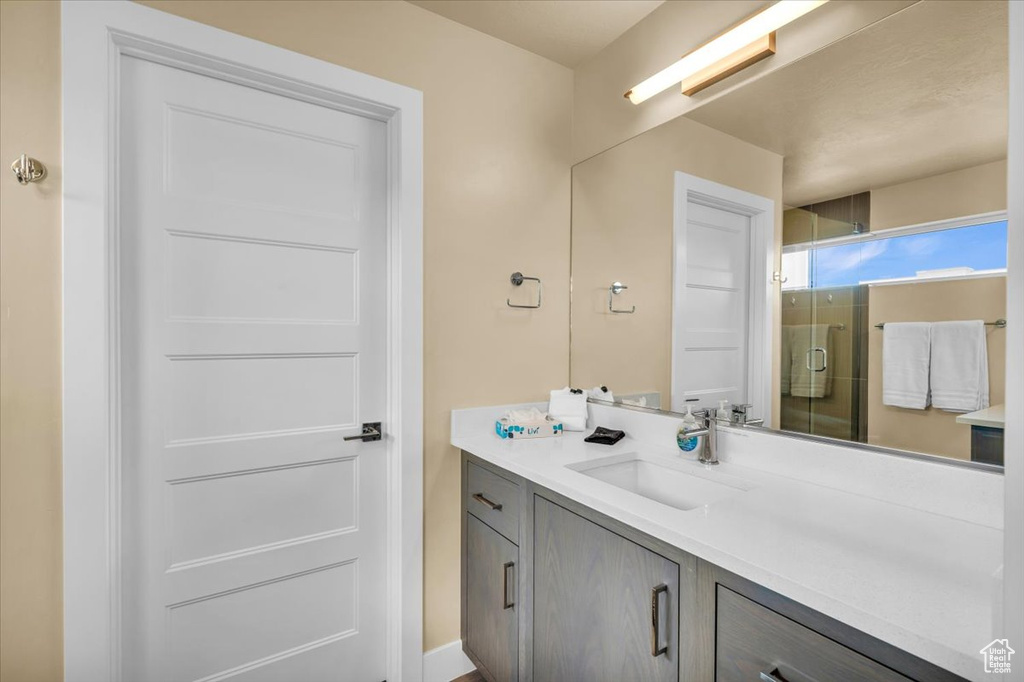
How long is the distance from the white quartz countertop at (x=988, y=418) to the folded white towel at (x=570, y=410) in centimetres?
119

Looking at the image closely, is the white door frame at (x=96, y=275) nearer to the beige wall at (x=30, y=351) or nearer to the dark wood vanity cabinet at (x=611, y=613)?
the beige wall at (x=30, y=351)

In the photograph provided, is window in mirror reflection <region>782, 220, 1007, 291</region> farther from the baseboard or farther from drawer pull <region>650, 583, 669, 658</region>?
the baseboard

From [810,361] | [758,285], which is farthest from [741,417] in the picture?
[758,285]

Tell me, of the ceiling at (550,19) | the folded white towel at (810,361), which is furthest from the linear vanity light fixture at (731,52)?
the folded white towel at (810,361)

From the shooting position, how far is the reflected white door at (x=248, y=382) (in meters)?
1.42

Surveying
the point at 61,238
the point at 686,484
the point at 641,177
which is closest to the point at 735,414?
the point at 686,484

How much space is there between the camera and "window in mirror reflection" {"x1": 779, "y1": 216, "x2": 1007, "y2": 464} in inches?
39.2

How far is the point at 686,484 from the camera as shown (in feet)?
4.73

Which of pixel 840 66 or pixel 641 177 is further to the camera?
pixel 641 177

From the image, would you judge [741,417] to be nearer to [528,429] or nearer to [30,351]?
[528,429]

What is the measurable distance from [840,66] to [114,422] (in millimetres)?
2213

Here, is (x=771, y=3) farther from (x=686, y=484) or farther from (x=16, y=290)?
(x=16, y=290)

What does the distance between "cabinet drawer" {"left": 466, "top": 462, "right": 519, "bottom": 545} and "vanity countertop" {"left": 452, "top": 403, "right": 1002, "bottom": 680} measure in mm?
220

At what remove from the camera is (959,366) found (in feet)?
3.41
